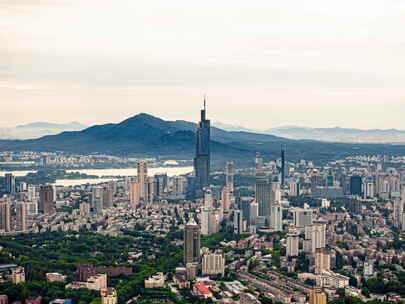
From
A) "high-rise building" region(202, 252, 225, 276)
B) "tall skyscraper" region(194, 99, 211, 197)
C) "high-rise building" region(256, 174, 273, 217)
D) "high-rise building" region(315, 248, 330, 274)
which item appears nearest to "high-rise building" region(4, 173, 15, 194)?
"tall skyscraper" region(194, 99, 211, 197)

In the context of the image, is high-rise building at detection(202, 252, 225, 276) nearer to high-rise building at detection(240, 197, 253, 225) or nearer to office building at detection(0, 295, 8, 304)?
Answer: office building at detection(0, 295, 8, 304)

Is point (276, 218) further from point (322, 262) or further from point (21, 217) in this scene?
point (21, 217)

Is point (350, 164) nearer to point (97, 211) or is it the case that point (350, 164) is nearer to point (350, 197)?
point (350, 197)

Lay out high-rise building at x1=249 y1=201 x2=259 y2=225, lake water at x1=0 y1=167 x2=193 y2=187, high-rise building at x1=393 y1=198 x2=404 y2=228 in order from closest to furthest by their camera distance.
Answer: high-rise building at x1=393 y1=198 x2=404 y2=228 → high-rise building at x1=249 y1=201 x2=259 y2=225 → lake water at x1=0 y1=167 x2=193 y2=187

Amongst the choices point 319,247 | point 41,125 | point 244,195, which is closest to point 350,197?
point 244,195

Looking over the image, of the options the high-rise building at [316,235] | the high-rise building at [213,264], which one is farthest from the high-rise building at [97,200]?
the high-rise building at [213,264]
